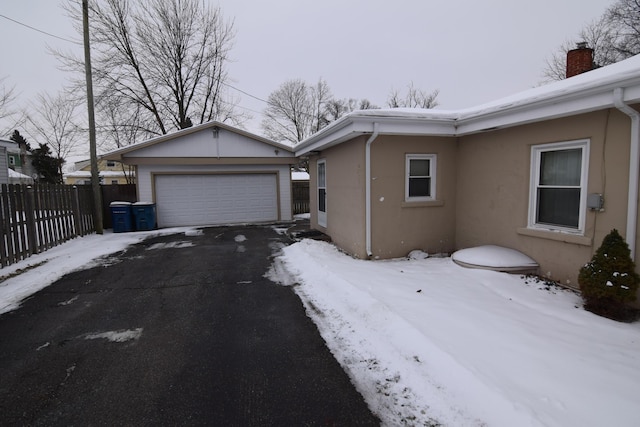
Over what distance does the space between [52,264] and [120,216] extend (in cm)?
503

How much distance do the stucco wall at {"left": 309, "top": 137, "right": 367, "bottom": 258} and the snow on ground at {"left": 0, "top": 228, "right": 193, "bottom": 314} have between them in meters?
5.66

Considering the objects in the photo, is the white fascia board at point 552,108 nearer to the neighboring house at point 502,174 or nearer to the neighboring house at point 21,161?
the neighboring house at point 502,174

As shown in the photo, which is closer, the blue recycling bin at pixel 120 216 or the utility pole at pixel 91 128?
the utility pole at pixel 91 128

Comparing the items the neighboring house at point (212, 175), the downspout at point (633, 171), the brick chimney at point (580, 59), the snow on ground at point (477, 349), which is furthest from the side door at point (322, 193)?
the downspout at point (633, 171)

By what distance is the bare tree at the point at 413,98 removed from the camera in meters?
33.5

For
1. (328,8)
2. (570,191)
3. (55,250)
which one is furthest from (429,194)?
(328,8)

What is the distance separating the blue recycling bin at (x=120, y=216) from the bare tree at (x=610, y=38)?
23683 mm

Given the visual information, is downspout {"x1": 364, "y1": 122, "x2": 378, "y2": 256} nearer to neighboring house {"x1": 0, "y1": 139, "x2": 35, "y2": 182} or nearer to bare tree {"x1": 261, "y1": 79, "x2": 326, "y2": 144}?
bare tree {"x1": 261, "y1": 79, "x2": 326, "y2": 144}

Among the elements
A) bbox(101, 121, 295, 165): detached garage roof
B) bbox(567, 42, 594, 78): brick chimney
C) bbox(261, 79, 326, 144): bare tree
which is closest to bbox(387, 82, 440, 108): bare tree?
bbox(261, 79, 326, 144): bare tree

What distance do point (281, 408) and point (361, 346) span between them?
44.4 inches

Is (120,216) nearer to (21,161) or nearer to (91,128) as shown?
(91,128)

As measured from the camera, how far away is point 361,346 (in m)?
3.23

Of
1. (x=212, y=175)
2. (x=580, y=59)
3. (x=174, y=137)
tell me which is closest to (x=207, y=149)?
(x=212, y=175)

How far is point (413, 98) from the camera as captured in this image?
111 feet
